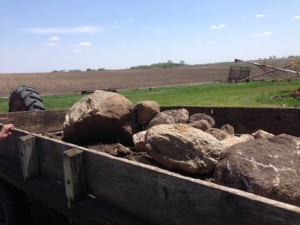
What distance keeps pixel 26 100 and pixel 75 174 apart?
4.62m

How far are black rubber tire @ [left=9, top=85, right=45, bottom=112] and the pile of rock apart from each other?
3016mm

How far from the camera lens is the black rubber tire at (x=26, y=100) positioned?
22.5 ft

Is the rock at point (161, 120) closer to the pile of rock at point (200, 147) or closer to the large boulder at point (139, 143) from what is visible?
the pile of rock at point (200, 147)

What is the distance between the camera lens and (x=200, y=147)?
283 centimetres

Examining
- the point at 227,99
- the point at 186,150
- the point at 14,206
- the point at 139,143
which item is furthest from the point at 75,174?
the point at 227,99

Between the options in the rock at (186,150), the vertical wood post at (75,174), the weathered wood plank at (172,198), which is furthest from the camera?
the rock at (186,150)

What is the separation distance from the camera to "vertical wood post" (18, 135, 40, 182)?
11.0ft

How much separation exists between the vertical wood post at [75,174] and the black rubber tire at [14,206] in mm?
1357

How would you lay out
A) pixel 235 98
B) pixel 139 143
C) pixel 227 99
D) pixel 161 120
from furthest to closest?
1. pixel 235 98
2. pixel 227 99
3. pixel 161 120
4. pixel 139 143

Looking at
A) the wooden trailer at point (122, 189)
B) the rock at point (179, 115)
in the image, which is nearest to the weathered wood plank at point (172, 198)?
the wooden trailer at point (122, 189)

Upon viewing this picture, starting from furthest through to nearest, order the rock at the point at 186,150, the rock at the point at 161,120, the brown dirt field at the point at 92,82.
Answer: the brown dirt field at the point at 92,82 → the rock at the point at 161,120 → the rock at the point at 186,150

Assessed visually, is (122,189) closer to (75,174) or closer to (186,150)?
(75,174)

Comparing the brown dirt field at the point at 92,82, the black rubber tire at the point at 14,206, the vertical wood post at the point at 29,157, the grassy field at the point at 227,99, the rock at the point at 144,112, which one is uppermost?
the rock at the point at 144,112

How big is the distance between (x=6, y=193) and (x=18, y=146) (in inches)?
23.2
